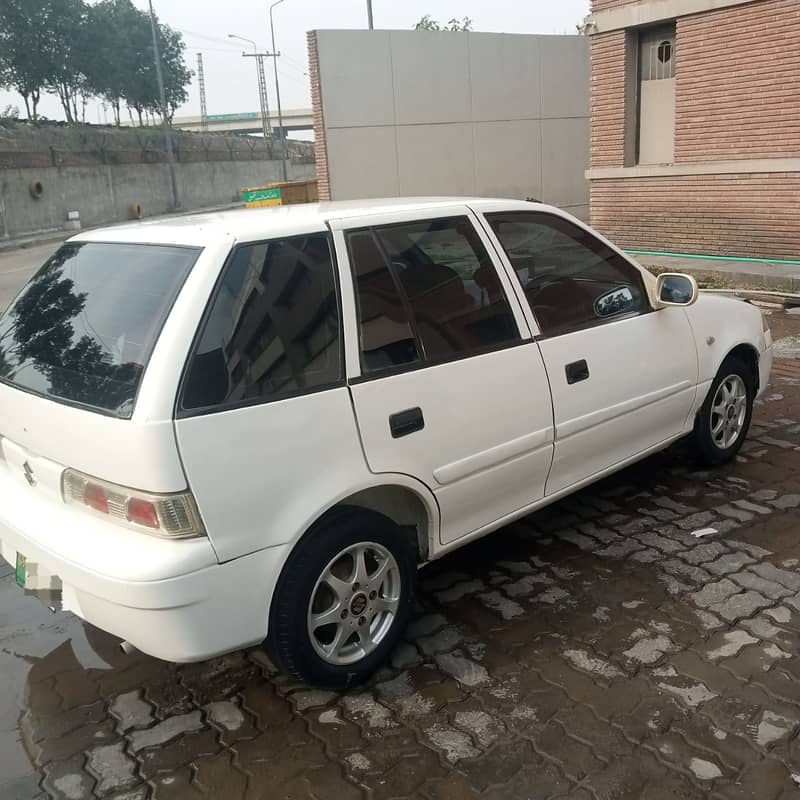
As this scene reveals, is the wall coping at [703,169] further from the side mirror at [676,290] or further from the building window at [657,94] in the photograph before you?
the side mirror at [676,290]

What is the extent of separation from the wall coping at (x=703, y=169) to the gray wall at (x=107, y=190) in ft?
90.1

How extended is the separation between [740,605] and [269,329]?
229 centimetres

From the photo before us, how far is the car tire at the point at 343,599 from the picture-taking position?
2.78 m

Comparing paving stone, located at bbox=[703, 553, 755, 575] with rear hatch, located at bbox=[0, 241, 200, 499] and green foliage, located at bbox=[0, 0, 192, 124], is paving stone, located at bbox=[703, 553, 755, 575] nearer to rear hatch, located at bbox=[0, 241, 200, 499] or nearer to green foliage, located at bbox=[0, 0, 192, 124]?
rear hatch, located at bbox=[0, 241, 200, 499]

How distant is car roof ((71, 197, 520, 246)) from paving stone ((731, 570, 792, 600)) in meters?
2.07

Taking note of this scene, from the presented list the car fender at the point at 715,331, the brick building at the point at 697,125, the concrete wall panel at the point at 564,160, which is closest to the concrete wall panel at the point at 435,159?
the concrete wall panel at the point at 564,160

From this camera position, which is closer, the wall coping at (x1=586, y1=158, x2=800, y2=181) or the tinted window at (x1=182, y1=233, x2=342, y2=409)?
the tinted window at (x1=182, y1=233, x2=342, y2=409)

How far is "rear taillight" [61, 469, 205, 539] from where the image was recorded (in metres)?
2.51

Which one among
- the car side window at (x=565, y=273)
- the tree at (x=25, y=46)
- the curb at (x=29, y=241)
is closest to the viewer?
the car side window at (x=565, y=273)

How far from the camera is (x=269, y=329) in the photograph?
276 cm

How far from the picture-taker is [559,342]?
364 cm

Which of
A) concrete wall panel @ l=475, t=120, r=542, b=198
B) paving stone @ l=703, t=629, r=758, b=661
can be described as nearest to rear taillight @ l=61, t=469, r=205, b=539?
paving stone @ l=703, t=629, r=758, b=661

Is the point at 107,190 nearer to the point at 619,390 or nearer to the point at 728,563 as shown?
the point at 619,390

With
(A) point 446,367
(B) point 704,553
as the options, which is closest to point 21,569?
(A) point 446,367
